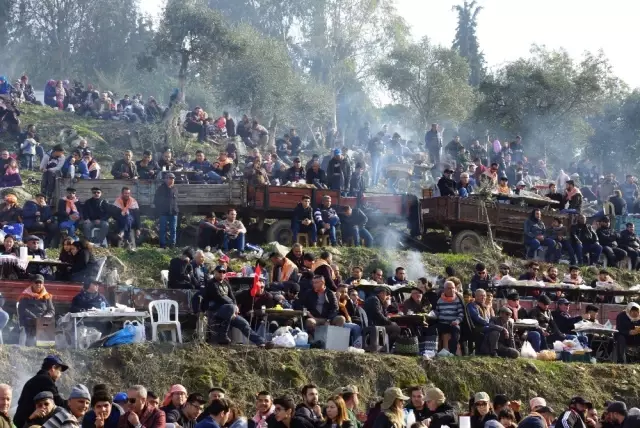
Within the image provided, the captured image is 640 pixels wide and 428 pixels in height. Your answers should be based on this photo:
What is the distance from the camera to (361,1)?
63906 millimetres

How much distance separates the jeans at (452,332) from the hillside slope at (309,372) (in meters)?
0.33

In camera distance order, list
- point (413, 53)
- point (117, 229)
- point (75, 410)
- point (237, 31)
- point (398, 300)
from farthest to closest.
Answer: point (413, 53) < point (237, 31) < point (117, 229) < point (398, 300) < point (75, 410)

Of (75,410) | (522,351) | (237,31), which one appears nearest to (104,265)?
(522,351)

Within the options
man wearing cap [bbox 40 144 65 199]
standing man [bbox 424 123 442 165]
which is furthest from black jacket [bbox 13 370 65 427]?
standing man [bbox 424 123 442 165]

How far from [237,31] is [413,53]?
8330mm

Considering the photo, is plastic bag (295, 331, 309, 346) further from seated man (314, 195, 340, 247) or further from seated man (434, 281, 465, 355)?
seated man (314, 195, 340, 247)

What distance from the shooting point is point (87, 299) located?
21094mm

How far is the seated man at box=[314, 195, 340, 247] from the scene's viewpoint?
95.5 feet

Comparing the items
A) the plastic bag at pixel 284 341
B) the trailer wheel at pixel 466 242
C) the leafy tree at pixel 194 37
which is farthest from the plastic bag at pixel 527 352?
the leafy tree at pixel 194 37

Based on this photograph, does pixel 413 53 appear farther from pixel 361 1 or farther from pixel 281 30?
pixel 281 30

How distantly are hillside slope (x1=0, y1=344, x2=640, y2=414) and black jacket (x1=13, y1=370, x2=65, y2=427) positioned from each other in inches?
190

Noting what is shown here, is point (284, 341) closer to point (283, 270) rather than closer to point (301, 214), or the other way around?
point (283, 270)

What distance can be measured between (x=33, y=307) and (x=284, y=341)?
12.5 feet

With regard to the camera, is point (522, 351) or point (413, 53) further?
point (413, 53)
